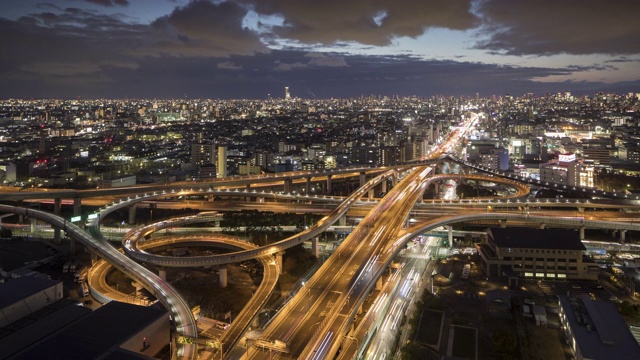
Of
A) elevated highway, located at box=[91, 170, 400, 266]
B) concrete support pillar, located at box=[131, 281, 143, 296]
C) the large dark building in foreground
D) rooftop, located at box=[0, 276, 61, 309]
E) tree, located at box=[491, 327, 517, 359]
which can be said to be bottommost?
tree, located at box=[491, 327, 517, 359]

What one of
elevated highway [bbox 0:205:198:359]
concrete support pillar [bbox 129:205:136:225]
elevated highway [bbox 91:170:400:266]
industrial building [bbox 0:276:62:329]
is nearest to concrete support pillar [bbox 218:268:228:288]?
elevated highway [bbox 91:170:400:266]

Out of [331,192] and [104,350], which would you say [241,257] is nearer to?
[104,350]

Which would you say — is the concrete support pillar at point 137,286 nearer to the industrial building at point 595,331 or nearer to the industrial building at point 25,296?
the industrial building at point 25,296

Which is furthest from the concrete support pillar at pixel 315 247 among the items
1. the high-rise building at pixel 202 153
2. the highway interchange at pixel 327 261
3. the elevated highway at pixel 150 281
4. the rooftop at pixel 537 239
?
the high-rise building at pixel 202 153

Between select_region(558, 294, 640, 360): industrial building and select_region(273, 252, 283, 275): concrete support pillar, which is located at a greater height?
select_region(273, 252, 283, 275): concrete support pillar

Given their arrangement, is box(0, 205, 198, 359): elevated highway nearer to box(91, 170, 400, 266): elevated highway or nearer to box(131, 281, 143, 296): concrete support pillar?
box(91, 170, 400, 266): elevated highway

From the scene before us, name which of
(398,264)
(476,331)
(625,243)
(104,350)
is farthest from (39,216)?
(625,243)

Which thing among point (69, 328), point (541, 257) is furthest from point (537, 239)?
point (69, 328)

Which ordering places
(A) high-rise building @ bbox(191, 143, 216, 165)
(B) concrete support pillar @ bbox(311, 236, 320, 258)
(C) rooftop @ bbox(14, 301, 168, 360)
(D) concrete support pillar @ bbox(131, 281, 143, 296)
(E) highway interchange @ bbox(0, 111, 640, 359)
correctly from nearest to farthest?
(C) rooftop @ bbox(14, 301, 168, 360) < (E) highway interchange @ bbox(0, 111, 640, 359) < (D) concrete support pillar @ bbox(131, 281, 143, 296) < (B) concrete support pillar @ bbox(311, 236, 320, 258) < (A) high-rise building @ bbox(191, 143, 216, 165)

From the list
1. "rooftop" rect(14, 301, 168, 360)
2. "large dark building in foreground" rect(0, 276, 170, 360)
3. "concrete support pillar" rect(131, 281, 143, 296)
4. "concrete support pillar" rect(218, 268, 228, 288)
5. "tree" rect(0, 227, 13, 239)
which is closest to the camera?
"rooftop" rect(14, 301, 168, 360)
